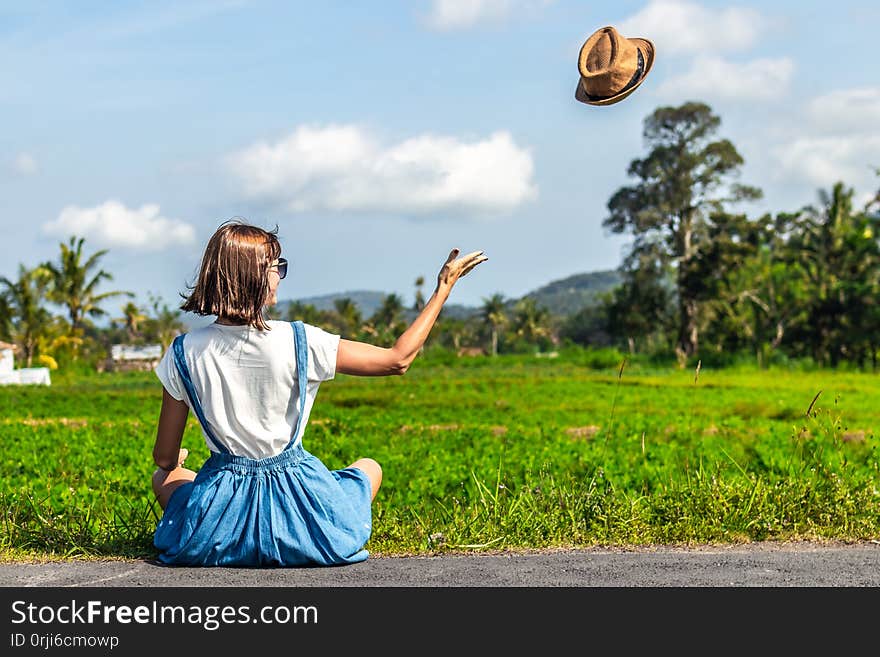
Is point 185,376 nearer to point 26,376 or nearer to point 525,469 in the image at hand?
point 525,469

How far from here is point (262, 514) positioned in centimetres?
386

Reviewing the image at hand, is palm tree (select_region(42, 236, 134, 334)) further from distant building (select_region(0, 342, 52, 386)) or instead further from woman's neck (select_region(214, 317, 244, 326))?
woman's neck (select_region(214, 317, 244, 326))

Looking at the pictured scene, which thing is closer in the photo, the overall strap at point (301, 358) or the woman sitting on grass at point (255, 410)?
the woman sitting on grass at point (255, 410)

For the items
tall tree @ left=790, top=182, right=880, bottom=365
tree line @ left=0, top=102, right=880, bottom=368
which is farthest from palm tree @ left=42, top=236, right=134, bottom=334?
tall tree @ left=790, top=182, right=880, bottom=365

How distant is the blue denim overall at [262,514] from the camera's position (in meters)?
3.85

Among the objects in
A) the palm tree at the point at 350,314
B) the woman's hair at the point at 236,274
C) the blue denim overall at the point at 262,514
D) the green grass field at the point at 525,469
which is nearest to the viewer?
the woman's hair at the point at 236,274

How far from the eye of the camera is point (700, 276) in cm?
4434

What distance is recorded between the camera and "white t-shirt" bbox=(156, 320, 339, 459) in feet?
12.3

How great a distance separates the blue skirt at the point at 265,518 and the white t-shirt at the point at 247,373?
156mm

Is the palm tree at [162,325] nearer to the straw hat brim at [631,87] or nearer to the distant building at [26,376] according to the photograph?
the distant building at [26,376]

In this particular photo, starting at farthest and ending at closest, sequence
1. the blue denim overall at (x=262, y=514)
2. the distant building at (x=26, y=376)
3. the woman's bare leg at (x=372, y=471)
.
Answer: the distant building at (x=26, y=376), the woman's bare leg at (x=372, y=471), the blue denim overall at (x=262, y=514)

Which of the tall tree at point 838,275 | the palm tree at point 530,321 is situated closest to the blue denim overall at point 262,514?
the tall tree at point 838,275

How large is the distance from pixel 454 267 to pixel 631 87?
124cm

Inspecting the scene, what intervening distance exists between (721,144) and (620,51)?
145 ft
